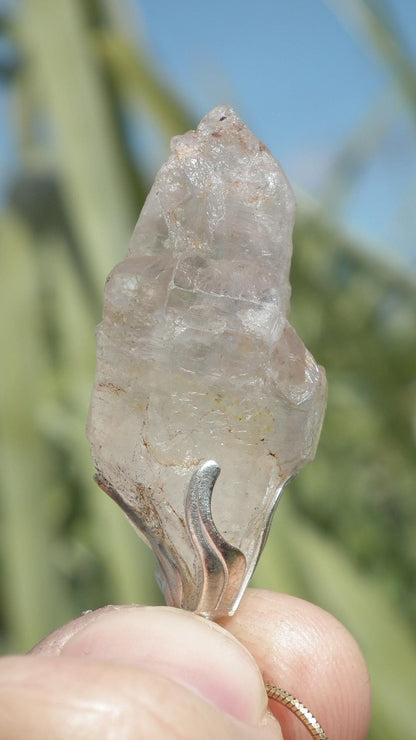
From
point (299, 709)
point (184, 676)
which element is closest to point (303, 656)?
point (299, 709)

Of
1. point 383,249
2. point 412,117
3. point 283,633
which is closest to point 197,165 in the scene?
point 283,633

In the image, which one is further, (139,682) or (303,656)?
(303,656)

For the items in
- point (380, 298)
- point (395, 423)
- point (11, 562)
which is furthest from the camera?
point (380, 298)

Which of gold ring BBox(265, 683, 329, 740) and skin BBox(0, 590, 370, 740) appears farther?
gold ring BBox(265, 683, 329, 740)

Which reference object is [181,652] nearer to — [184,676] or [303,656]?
[184,676]

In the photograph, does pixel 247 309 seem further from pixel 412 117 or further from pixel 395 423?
pixel 395 423
